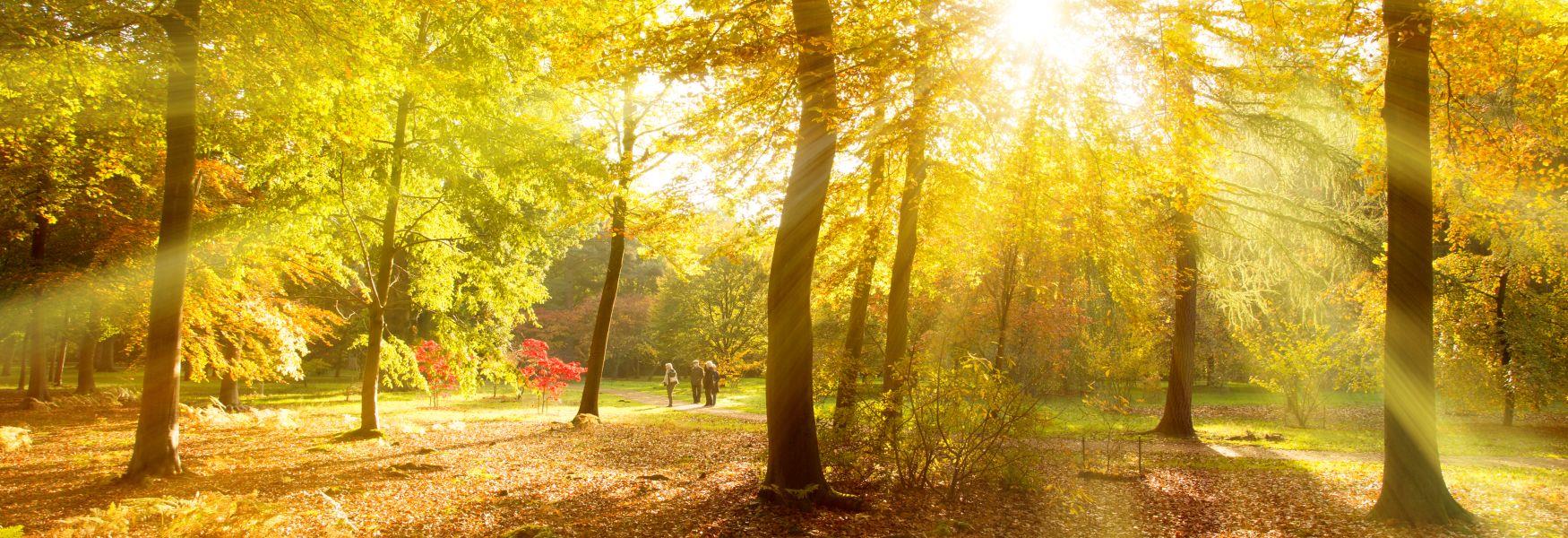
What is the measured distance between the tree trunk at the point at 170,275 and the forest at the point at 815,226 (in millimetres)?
42

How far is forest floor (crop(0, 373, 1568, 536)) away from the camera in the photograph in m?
6.79

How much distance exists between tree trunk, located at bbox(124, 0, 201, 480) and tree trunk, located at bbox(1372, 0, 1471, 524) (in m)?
12.2

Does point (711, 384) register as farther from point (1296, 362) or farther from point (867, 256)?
point (1296, 362)

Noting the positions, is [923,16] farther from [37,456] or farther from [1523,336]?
[1523,336]

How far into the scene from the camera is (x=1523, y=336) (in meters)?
14.9

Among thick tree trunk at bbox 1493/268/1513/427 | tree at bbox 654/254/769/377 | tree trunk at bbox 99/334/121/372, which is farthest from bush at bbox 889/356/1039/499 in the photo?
tree trunk at bbox 99/334/121/372

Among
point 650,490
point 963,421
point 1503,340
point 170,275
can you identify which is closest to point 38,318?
point 170,275

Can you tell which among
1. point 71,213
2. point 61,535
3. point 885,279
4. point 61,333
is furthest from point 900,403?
point 61,333

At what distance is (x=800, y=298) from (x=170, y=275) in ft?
22.3

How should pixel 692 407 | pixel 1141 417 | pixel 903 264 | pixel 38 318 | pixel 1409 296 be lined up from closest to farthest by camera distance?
pixel 1409 296 → pixel 903 264 → pixel 38 318 → pixel 1141 417 → pixel 692 407

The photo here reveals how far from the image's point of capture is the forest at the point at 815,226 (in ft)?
23.8

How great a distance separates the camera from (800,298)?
7398 millimetres

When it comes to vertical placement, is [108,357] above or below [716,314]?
below

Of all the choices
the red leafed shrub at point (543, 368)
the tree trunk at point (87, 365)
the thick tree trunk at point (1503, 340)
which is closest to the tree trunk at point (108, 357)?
the tree trunk at point (87, 365)
